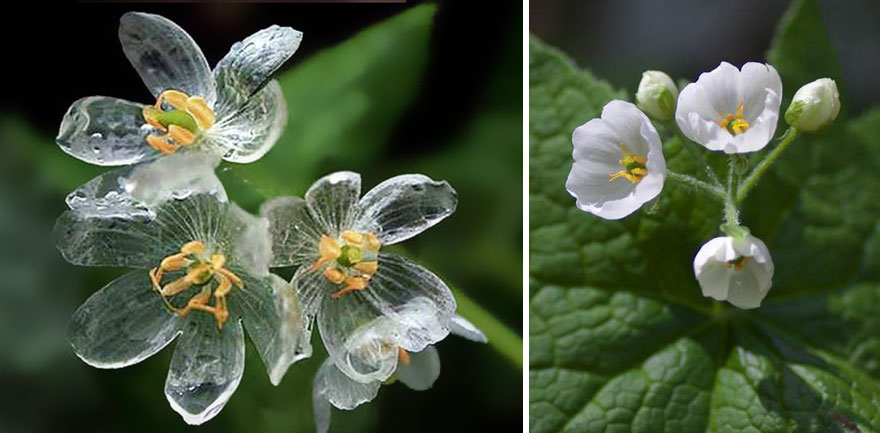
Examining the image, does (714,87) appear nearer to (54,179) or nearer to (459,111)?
(459,111)

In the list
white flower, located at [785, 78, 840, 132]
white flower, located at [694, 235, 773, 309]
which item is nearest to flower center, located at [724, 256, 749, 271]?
white flower, located at [694, 235, 773, 309]

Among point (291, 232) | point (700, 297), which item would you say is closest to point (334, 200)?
point (291, 232)

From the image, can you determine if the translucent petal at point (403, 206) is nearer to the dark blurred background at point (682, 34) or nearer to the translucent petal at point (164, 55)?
the translucent petal at point (164, 55)

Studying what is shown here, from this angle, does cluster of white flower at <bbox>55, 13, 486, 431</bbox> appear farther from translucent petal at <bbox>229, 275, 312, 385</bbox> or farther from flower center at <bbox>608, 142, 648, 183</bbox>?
flower center at <bbox>608, 142, 648, 183</bbox>

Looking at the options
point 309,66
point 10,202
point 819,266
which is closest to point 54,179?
point 10,202

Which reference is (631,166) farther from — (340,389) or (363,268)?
(340,389)

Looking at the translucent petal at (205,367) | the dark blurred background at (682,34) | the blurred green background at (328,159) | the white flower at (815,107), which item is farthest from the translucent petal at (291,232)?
the dark blurred background at (682,34)
